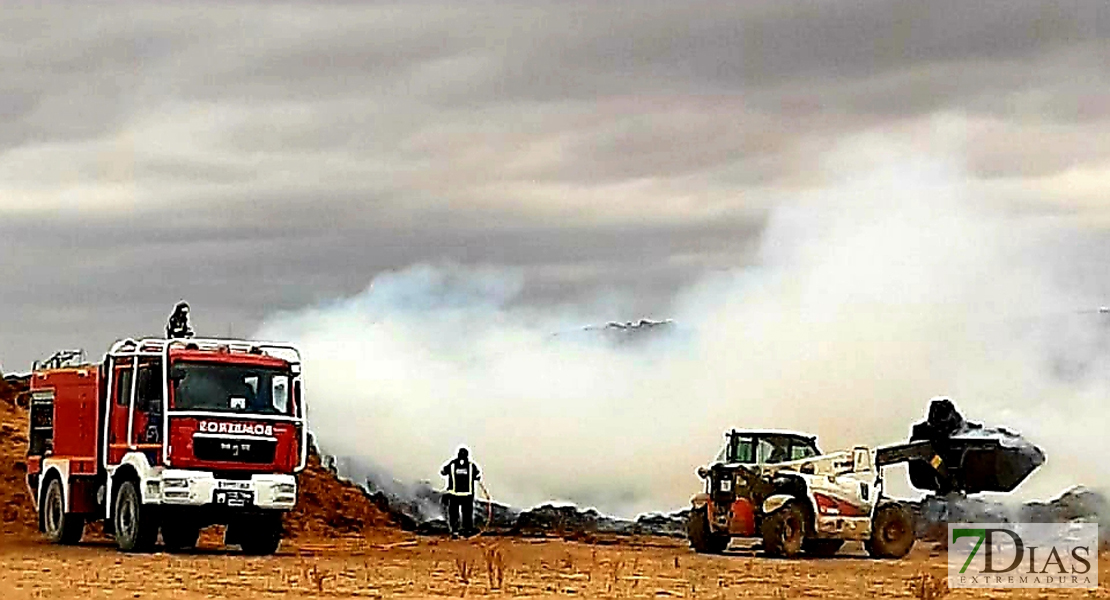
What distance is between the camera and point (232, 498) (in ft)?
124

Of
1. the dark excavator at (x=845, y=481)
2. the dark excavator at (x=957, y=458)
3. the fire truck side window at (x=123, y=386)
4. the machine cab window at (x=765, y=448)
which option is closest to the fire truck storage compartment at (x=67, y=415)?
the fire truck side window at (x=123, y=386)

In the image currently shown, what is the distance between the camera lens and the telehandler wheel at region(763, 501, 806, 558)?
4056 cm

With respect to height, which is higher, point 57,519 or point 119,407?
point 119,407

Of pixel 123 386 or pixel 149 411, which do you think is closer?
pixel 149 411

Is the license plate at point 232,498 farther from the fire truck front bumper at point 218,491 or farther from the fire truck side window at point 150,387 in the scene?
the fire truck side window at point 150,387

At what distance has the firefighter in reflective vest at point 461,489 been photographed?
47.2m

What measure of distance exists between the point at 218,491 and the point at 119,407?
2903mm

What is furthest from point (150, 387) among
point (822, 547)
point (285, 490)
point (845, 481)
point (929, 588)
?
point (929, 588)

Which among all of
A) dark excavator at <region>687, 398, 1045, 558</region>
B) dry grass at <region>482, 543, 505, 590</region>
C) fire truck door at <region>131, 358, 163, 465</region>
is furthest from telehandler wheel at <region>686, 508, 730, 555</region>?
fire truck door at <region>131, 358, 163, 465</region>

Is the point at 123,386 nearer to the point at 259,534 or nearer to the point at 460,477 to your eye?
the point at 259,534

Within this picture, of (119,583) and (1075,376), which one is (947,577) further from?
(1075,376)

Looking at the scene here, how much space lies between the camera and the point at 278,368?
3872 centimetres

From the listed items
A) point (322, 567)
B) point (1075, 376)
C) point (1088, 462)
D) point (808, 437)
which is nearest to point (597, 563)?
point (322, 567)

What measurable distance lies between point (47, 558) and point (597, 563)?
9470 mm
